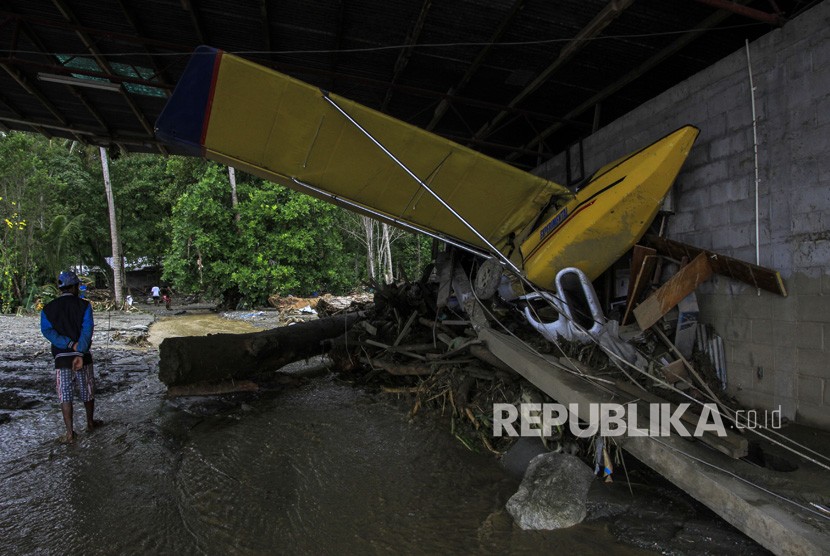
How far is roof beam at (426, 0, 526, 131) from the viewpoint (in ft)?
15.3

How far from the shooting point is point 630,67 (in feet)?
18.6

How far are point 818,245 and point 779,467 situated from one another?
1798 mm

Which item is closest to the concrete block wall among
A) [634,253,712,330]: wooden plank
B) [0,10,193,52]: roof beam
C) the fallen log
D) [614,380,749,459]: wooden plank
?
[634,253,712,330]: wooden plank

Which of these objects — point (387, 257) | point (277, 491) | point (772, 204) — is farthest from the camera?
point (387, 257)

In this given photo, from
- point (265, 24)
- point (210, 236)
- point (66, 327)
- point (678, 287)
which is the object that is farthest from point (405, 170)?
point (210, 236)

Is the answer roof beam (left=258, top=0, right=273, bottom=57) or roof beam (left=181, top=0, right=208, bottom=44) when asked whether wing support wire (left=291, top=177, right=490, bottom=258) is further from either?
roof beam (left=181, top=0, right=208, bottom=44)

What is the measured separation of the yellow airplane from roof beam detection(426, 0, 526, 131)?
1.59 m

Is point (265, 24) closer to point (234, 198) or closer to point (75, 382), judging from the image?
point (75, 382)

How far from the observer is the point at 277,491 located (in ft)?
11.2

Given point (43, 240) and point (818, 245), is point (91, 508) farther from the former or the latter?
point (43, 240)

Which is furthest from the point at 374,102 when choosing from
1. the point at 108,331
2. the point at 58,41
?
the point at 108,331

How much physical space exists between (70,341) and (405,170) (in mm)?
4018

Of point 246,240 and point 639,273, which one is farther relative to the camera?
point 246,240

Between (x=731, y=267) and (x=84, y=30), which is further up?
(x=84, y=30)
